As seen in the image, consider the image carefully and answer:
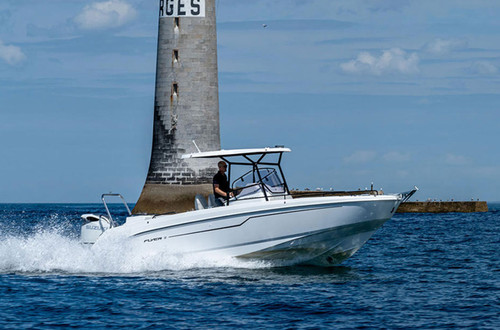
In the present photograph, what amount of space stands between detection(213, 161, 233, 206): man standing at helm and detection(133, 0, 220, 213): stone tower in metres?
20.4

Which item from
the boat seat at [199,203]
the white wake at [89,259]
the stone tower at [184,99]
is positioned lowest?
the white wake at [89,259]

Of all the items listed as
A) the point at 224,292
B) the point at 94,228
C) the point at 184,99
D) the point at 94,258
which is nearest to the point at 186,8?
the point at 184,99

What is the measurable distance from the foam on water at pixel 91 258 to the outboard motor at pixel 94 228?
0.69 ft

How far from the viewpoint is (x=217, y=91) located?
130ft

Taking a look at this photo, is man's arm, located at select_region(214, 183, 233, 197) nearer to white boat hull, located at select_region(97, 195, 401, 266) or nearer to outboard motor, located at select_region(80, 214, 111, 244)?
white boat hull, located at select_region(97, 195, 401, 266)

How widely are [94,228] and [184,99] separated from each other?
20294mm

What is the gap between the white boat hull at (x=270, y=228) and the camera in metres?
17.3

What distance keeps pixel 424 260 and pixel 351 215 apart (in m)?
6.21

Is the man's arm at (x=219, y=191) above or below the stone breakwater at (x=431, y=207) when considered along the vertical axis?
above

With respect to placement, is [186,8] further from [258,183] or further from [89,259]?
[258,183]

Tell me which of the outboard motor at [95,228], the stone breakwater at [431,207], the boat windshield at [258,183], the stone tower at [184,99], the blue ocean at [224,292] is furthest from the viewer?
the stone breakwater at [431,207]

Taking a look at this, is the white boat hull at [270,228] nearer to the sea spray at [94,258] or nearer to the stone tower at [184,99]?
the sea spray at [94,258]

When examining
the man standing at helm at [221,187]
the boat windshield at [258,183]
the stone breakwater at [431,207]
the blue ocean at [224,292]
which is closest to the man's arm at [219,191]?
the man standing at helm at [221,187]

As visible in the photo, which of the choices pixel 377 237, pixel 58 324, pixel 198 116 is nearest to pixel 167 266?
pixel 58 324
